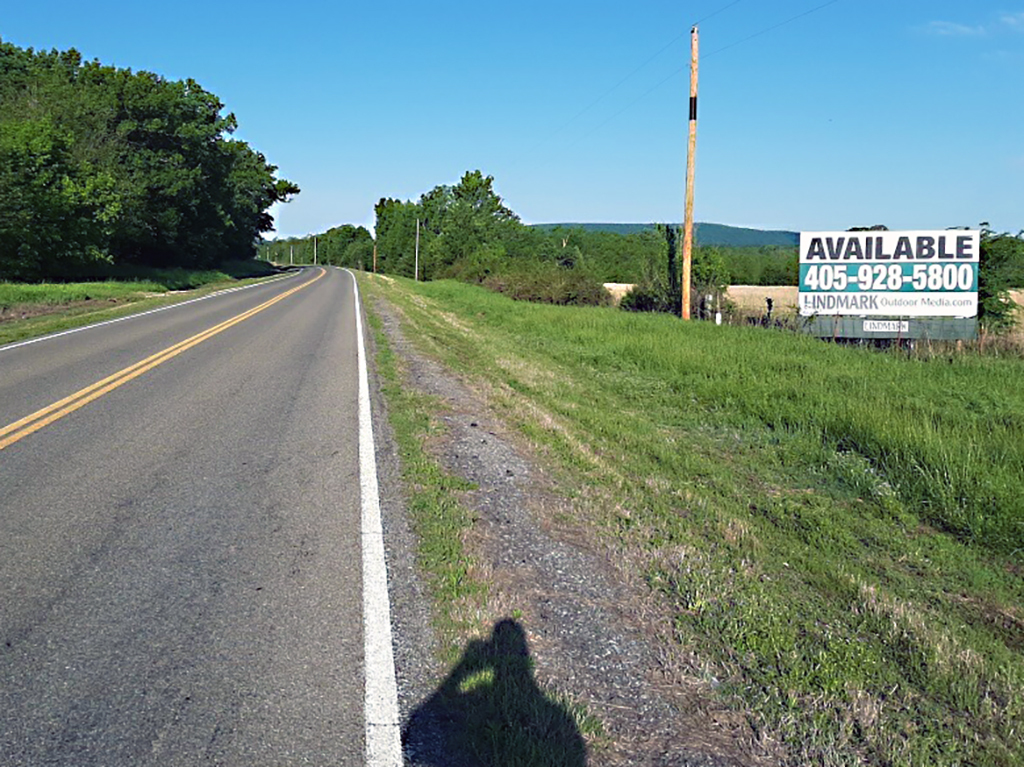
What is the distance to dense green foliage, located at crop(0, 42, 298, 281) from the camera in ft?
116

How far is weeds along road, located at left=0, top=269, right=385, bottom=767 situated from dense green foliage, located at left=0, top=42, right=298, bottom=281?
95.3 feet

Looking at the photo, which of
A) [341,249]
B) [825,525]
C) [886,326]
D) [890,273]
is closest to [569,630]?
[825,525]

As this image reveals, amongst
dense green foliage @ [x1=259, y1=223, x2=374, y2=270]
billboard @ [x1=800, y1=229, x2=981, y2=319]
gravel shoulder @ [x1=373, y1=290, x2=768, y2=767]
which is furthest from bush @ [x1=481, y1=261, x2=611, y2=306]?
dense green foliage @ [x1=259, y1=223, x2=374, y2=270]

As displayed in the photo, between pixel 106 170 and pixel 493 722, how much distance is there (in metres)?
48.3

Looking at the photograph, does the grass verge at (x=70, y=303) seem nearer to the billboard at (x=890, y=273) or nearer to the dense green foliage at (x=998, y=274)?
the billboard at (x=890, y=273)

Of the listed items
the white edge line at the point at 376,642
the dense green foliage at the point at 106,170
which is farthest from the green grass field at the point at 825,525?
the dense green foliage at the point at 106,170

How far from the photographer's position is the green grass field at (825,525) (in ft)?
12.6

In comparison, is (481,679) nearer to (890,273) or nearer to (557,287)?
(890,273)

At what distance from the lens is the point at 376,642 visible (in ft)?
14.0

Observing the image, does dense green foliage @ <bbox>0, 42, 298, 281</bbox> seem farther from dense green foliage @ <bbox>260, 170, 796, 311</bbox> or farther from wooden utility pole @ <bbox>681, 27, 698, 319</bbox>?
wooden utility pole @ <bbox>681, 27, 698, 319</bbox>

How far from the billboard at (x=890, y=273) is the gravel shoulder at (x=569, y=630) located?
16.8 meters

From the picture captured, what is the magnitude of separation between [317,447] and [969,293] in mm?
18486

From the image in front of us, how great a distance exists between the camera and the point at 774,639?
441 centimetres

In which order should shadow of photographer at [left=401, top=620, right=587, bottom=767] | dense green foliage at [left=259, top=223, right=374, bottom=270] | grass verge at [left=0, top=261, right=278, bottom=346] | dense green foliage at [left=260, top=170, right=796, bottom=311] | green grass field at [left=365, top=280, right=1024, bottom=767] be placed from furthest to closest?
1. dense green foliage at [left=259, top=223, right=374, bottom=270]
2. dense green foliage at [left=260, top=170, right=796, bottom=311]
3. grass verge at [left=0, top=261, right=278, bottom=346]
4. green grass field at [left=365, top=280, right=1024, bottom=767]
5. shadow of photographer at [left=401, top=620, right=587, bottom=767]
